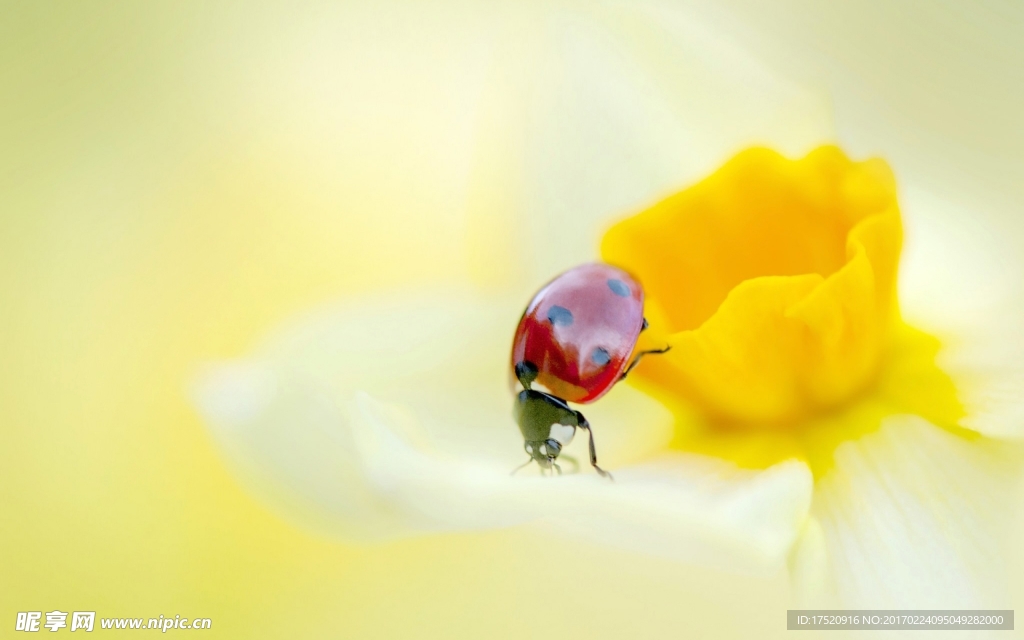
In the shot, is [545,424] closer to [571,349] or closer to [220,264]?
Result: [571,349]

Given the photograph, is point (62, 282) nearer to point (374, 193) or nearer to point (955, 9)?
point (374, 193)

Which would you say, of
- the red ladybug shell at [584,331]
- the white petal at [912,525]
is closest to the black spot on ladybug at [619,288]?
the red ladybug shell at [584,331]

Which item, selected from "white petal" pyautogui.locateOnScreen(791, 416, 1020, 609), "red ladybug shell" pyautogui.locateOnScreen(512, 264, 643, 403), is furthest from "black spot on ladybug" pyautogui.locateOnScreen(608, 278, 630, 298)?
"white petal" pyautogui.locateOnScreen(791, 416, 1020, 609)

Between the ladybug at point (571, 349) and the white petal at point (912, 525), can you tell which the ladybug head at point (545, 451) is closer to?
the ladybug at point (571, 349)

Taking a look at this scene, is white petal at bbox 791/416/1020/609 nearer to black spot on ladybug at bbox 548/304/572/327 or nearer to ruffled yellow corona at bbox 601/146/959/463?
ruffled yellow corona at bbox 601/146/959/463

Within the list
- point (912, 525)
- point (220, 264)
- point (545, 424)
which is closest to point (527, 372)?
point (545, 424)

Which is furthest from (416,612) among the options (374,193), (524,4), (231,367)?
(374,193)
